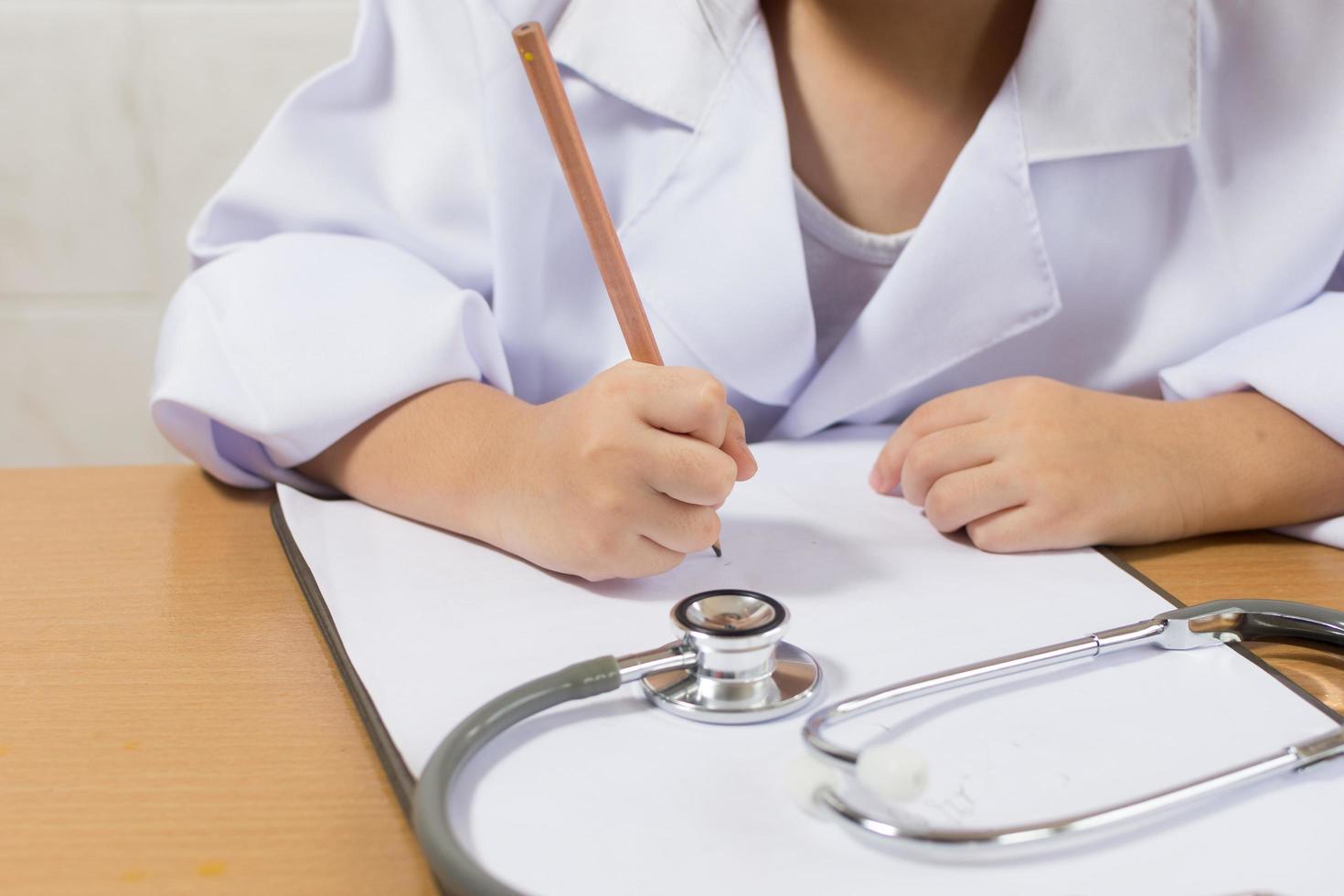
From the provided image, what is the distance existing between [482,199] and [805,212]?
0.16 m

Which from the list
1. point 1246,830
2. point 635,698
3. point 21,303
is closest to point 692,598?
point 635,698

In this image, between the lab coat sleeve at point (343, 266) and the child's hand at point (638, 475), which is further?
the lab coat sleeve at point (343, 266)

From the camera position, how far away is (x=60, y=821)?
27cm

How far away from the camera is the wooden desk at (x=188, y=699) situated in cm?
25

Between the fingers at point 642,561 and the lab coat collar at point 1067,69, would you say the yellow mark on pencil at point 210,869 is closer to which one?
the fingers at point 642,561

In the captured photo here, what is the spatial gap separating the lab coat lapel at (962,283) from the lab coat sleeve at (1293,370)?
7cm

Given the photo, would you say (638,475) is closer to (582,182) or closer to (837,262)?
(582,182)

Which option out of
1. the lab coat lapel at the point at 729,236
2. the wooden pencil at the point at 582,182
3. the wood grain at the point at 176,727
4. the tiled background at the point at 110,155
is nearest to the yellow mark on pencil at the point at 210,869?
the wood grain at the point at 176,727

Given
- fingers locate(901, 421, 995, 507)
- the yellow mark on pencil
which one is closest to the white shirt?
fingers locate(901, 421, 995, 507)

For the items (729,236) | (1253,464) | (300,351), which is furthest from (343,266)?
(1253,464)

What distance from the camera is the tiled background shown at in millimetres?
908

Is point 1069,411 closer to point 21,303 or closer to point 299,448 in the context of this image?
point 299,448

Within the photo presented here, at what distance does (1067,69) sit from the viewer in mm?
534

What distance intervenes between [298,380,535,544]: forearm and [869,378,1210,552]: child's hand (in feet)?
0.52
